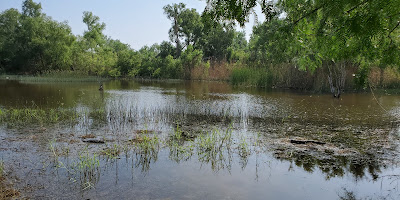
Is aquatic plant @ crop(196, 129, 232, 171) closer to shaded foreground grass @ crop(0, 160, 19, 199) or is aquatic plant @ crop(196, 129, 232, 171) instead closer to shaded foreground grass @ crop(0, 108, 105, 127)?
shaded foreground grass @ crop(0, 160, 19, 199)

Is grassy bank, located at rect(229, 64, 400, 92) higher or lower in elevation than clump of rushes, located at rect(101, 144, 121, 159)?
higher

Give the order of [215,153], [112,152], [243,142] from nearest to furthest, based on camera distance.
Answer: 1. [112,152]
2. [215,153]
3. [243,142]

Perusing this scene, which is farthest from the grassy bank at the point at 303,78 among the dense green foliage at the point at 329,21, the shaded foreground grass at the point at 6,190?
the shaded foreground grass at the point at 6,190

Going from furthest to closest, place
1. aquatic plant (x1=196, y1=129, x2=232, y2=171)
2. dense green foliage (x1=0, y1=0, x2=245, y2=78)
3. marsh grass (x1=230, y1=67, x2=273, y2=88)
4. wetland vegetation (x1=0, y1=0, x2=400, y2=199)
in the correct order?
dense green foliage (x1=0, y1=0, x2=245, y2=78) → marsh grass (x1=230, y1=67, x2=273, y2=88) → aquatic plant (x1=196, y1=129, x2=232, y2=171) → wetland vegetation (x1=0, y1=0, x2=400, y2=199)

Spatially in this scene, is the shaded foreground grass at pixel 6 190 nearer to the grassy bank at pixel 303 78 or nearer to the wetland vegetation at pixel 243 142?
the wetland vegetation at pixel 243 142

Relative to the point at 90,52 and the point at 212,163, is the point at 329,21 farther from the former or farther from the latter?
the point at 90,52

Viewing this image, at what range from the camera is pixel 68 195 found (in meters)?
4.46

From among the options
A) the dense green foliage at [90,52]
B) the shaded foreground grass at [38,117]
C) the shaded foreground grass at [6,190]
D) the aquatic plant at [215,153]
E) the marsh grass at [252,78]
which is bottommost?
the shaded foreground grass at [6,190]

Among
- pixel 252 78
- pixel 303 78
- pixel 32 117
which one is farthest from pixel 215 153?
pixel 252 78

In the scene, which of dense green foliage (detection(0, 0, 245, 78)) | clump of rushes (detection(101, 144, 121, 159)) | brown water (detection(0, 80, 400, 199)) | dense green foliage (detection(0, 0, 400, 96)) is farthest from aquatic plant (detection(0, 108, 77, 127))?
dense green foliage (detection(0, 0, 245, 78))

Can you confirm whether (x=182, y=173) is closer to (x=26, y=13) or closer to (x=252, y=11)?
(x=252, y=11)

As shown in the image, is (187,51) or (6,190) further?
(187,51)

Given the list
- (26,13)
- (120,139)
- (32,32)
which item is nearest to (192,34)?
(32,32)

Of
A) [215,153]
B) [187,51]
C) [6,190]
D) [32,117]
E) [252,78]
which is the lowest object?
[6,190]
